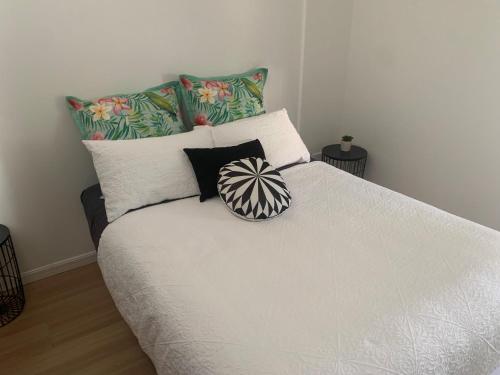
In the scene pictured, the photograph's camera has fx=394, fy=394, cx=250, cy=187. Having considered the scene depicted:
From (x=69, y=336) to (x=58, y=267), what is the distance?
52cm

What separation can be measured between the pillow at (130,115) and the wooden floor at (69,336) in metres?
0.86

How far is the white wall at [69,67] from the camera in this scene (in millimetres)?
1818

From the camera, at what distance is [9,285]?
2.10 m

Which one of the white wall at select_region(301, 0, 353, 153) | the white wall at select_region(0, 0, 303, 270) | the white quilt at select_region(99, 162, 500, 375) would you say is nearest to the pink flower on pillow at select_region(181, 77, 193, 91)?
the white wall at select_region(0, 0, 303, 270)

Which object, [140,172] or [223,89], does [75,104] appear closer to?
[140,172]

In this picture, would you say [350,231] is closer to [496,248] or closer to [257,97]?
[496,248]

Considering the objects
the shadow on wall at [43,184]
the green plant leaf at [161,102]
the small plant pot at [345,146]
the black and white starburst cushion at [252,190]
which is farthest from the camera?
the small plant pot at [345,146]

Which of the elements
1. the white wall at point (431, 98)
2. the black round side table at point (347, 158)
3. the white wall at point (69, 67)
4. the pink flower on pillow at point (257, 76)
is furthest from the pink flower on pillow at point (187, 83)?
the white wall at point (431, 98)

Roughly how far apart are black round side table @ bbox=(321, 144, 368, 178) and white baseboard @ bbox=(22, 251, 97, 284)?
5.50 feet

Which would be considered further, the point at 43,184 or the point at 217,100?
the point at 217,100

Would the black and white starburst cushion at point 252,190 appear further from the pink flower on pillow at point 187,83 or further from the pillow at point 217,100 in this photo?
the pink flower on pillow at point 187,83

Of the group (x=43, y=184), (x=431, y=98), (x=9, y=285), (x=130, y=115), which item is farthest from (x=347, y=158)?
(x=9, y=285)

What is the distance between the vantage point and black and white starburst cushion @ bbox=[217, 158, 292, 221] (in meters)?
1.67

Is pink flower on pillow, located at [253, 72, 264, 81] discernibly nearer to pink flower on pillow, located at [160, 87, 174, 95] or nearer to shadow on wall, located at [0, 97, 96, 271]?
pink flower on pillow, located at [160, 87, 174, 95]
